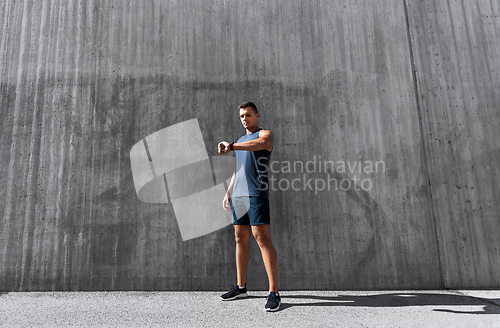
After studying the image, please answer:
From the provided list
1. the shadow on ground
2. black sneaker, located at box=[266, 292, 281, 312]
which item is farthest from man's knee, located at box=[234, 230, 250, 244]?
the shadow on ground

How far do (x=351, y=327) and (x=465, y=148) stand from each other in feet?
7.69

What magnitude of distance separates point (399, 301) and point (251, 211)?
1.46m

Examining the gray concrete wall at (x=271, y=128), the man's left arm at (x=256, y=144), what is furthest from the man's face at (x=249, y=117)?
the gray concrete wall at (x=271, y=128)

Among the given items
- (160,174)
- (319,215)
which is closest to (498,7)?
(319,215)

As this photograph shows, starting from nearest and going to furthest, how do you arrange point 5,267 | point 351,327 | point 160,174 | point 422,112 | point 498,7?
point 351,327, point 5,267, point 160,174, point 422,112, point 498,7

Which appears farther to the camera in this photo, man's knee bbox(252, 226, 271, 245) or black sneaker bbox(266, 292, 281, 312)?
man's knee bbox(252, 226, 271, 245)

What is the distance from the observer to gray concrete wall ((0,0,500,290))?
110 inches

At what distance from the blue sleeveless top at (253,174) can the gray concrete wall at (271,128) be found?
0.60 metres

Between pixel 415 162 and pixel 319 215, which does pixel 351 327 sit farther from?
pixel 415 162

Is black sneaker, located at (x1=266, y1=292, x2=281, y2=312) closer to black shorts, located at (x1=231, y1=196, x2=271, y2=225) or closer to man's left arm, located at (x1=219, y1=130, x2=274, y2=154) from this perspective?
black shorts, located at (x1=231, y1=196, x2=271, y2=225)

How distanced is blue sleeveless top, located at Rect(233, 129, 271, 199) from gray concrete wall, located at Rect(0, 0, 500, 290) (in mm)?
603

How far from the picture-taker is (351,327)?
1869mm

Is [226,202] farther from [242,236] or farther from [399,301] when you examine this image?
[399,301]

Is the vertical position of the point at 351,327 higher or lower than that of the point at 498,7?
lower
